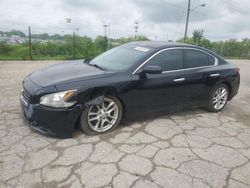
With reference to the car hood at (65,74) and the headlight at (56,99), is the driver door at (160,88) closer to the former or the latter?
the car hood at (65,74)

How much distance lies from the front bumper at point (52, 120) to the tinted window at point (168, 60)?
5.19 ft

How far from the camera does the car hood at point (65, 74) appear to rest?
3.43m

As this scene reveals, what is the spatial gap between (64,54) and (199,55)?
13786 mm

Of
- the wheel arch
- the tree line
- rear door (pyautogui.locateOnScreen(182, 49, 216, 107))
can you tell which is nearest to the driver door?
rear door (pyautogui.locateOnScreen(182, 49, 216, 107))

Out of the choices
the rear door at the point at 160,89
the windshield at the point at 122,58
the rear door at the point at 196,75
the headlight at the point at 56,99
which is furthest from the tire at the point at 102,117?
the rear door at the point at 196,75

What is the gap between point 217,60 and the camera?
499 centimetres

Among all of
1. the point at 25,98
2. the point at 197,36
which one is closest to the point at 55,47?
the point at 25,98

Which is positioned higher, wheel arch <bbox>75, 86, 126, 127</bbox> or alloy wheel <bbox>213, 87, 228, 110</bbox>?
wheel arch <bbox>75, 86, 126, 127</bbox>

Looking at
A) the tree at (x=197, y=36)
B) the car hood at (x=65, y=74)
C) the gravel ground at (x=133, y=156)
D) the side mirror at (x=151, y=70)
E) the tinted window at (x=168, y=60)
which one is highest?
the tree at (x=197, y=36)

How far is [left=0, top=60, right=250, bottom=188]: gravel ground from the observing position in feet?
8.57

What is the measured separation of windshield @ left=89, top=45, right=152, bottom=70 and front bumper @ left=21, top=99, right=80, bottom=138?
1.15 metres

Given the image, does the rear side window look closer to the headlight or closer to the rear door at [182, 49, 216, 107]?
the rear door at [182, 49, 216, 107]

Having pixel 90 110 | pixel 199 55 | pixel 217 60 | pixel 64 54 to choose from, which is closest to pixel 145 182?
pixel 90 110

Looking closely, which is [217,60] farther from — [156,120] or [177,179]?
[177,179]
